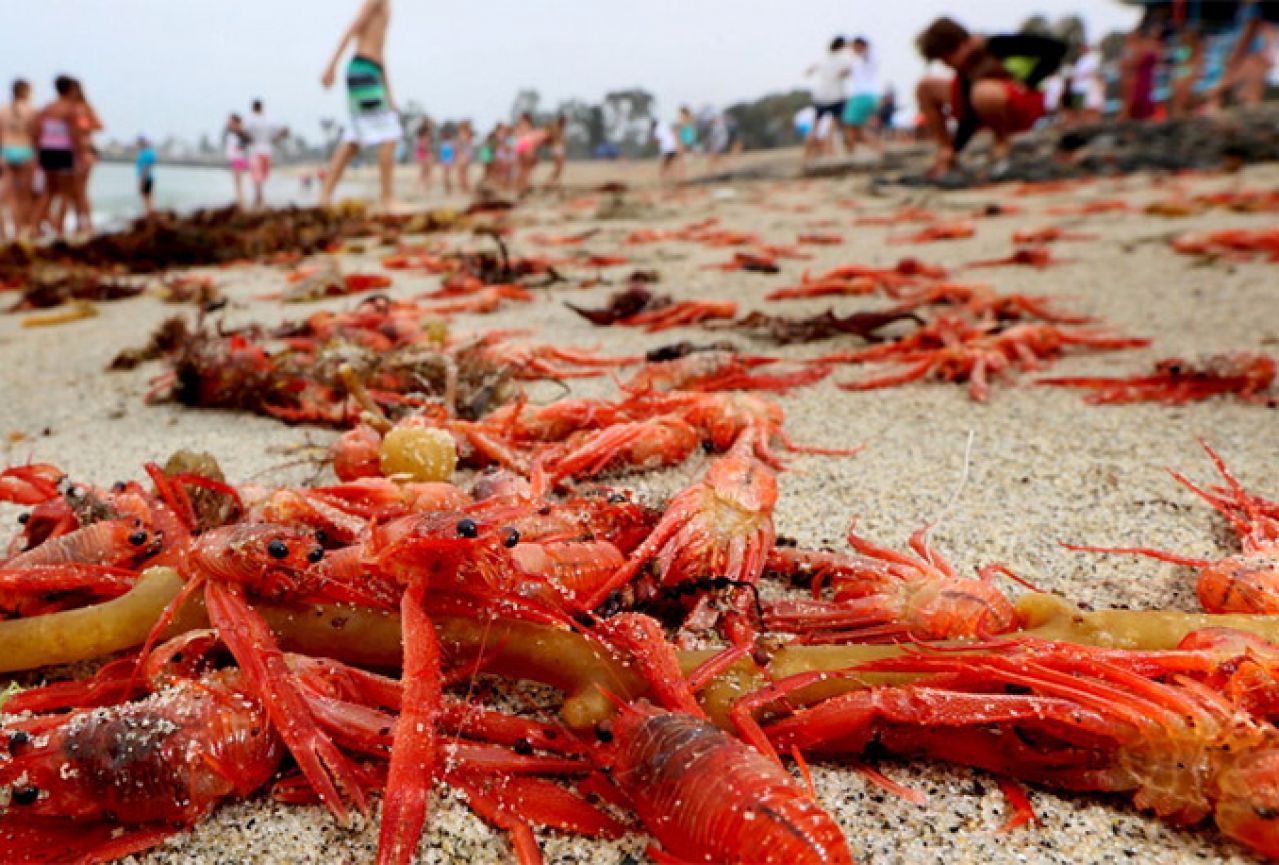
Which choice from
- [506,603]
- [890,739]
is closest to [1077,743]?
[890,739]

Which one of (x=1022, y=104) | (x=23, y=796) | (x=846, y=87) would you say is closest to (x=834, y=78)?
(x=846, y=87)

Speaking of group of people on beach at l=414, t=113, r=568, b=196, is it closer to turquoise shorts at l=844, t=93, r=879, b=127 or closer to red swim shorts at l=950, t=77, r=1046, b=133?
turquoise shorts at l=844, t=93, r=879, b=127

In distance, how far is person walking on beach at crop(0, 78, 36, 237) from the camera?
40.2 feet

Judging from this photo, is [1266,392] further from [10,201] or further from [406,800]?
[10,201]

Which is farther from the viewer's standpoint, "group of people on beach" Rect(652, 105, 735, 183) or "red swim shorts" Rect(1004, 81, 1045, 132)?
"group of people on beach" Rect(652, 105, 735, 183)

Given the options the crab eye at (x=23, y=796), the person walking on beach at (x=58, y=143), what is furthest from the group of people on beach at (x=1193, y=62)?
the crab eye at (x=23, y=796)

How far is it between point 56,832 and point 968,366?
3406 millimetres

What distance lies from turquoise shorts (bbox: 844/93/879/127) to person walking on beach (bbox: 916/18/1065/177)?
4675 millimetres

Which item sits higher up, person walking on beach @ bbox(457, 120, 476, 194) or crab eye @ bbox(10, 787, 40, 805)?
person walking on beach @ bbox(457, 120, 476, 194)

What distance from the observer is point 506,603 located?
1.45 metres

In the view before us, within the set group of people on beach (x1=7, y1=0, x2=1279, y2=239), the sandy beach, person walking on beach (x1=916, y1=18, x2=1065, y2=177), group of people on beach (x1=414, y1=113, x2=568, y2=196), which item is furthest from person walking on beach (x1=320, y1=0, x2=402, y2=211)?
group of people on beach (x1=414, y1=113, x2=568, y2=196)

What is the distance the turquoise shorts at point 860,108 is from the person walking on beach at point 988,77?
15.3 feet

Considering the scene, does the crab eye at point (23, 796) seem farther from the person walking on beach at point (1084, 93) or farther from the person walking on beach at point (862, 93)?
the person walking on beach at point (1084, 93)

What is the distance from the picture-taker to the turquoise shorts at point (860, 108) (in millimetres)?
16484
